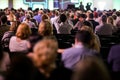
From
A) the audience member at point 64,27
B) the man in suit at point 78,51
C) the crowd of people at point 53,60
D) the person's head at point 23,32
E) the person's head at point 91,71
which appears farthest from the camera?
the audience member at point 64,27

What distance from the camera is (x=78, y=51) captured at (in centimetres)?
569

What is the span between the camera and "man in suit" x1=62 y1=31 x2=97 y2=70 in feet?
18.6

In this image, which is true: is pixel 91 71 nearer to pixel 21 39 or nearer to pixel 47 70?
pixel 47 70

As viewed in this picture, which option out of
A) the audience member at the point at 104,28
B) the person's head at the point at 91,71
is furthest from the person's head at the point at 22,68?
the audience member at the point at 104,28

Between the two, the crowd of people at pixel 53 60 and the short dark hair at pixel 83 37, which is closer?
the crowd of people at pixel 53 60

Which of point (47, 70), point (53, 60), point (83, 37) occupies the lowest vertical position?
point (47, 70)

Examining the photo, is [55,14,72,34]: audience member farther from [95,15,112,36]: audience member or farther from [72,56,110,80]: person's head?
[72,56,110,80]: person's head

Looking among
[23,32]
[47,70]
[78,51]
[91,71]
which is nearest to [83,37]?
[78,51]

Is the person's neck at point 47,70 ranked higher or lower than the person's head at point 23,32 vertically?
lower

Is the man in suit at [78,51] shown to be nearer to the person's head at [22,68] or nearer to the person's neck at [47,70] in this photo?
the person's neck at [47,70]

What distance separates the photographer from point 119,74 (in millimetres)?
4824

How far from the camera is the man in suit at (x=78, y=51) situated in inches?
223

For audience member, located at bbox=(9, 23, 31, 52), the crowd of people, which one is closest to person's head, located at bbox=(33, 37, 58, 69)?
the crowd of people

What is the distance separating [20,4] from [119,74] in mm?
26829
